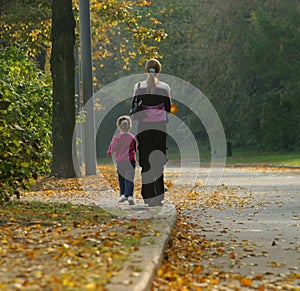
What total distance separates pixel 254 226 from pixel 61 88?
1271 cm

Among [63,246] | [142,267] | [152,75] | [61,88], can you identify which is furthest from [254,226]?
[61,88]

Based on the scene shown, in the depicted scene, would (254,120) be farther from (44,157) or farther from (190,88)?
(44,157)

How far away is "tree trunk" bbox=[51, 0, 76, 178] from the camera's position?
25.2m

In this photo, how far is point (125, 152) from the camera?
629 inches

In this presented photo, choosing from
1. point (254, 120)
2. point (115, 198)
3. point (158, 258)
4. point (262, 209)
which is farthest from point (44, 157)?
point (254, 120)

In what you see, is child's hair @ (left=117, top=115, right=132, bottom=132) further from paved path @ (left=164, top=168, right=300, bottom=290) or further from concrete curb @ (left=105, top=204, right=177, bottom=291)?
concrete curb @ (left=105, top=204, right=177, bottom=291)

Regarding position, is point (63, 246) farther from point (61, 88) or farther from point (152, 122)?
point (61, 88)

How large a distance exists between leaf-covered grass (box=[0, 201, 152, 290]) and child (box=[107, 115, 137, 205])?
2.13 m

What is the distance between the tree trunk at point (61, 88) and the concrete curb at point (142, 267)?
573 inches

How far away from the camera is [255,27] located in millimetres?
57875

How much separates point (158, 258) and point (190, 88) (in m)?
53.7

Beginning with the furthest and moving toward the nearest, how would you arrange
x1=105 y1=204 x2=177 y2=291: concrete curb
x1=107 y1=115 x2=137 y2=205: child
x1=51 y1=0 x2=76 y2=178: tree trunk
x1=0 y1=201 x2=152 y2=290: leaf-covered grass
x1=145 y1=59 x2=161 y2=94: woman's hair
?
1. x1=51 y1=0 x2=76 y2=178: tree trunk
2. x1=107 y1=115 x2=137 y2=205: child
3. x1=145 y1=59 x2=161 y2=94: woman's hair
4. x1=0 y1=201 x2=152 y2=290: leaf-covered grass
5. x1=105 y1=204 x2=177 y2=291: concrete curb

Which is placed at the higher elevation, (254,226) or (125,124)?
(125,124)

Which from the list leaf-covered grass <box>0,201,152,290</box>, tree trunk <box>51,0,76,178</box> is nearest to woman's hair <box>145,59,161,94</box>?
leaf-covered grass <box>0,201,152,290</box>
